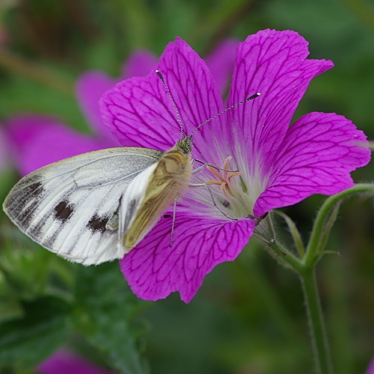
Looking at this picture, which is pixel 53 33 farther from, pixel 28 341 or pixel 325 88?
pixel 28 341

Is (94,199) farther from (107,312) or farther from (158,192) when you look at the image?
(107,312)

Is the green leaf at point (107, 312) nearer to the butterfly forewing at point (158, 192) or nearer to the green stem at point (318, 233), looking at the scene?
the butterfly forewing at point (158, 192)

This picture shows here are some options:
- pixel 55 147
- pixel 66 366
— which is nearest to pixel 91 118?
pixel 55 147

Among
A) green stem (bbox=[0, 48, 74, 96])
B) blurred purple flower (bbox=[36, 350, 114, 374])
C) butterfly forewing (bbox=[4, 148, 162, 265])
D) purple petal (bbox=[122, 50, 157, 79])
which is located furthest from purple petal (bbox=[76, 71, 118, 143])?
butterfly forewing (bbox=[4, 148, 162, 265])

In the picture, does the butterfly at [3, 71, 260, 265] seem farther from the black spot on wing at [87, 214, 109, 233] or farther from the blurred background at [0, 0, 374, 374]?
the blurred background at [0, 0, 374, 374]

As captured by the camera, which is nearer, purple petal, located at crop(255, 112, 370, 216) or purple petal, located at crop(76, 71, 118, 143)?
purple petal, located at crop(255, 112, 370, 216)

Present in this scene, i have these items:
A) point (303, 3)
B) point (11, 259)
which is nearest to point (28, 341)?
point (11, 259)
